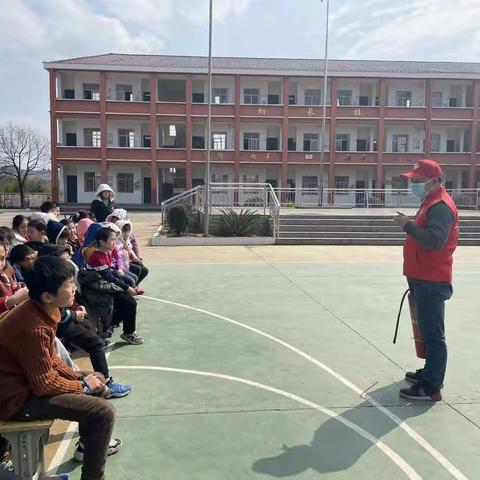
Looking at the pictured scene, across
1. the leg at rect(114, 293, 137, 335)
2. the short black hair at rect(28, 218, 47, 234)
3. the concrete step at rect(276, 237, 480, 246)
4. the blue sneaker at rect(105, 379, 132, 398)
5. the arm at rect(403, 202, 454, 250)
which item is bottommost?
the concrete step at rect(276, 237, 480, 246)

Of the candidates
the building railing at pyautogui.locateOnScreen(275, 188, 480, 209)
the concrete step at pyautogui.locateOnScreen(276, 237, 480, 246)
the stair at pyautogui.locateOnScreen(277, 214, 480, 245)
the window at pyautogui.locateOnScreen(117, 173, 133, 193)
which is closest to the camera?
the concrete step at pyautogui.locateOnScreen(276, 237, 480, 246)

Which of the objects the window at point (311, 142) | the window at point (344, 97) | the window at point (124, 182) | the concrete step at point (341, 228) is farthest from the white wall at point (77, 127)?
the concrete step at point (341, 228)

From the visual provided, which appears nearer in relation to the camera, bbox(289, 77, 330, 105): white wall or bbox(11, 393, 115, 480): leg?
bbox(11, 393, 115, 480): leg

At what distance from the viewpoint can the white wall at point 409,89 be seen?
140ft

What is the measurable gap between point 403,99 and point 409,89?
3.04ft

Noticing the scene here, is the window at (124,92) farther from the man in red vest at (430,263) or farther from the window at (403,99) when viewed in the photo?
the man in red vest at (430,263)

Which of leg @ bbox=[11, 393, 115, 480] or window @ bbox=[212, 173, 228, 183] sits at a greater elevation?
window @ bbox=[212, 173, 228, 183]

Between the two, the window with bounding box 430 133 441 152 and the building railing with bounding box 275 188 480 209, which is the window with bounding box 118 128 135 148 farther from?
the window with bounding box 430 133 441 152

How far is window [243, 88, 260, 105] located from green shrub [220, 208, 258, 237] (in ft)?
85.6

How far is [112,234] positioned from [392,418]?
3175mm

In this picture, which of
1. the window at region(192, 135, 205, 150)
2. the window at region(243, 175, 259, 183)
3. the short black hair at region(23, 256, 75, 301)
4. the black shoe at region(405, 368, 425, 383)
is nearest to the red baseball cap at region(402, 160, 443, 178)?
the black shoe at region(405, 368, 425, 383)

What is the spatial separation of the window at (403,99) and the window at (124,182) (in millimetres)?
22924

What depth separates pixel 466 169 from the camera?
138ft

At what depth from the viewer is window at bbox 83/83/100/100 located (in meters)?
41.6
